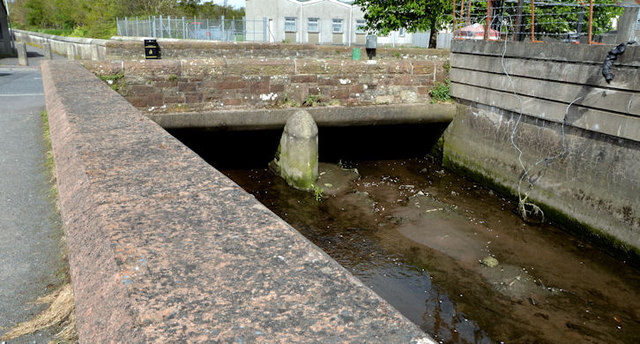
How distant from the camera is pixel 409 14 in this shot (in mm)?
17594

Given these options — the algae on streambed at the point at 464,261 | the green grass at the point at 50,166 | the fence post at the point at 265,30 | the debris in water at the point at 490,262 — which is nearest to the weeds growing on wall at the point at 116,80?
the green grass at the point at 50,166

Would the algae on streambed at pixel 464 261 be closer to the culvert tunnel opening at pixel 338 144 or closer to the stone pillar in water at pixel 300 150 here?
the stone pillar in water at pixel 300 150

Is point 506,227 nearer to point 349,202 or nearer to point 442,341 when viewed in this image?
point 349,202

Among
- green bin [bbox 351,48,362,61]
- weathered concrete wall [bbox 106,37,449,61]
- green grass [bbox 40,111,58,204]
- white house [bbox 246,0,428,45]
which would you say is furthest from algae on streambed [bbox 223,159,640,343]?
white house [bbox 246,0,428,45]

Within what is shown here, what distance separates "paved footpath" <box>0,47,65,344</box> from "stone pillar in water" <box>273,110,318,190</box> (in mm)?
3822

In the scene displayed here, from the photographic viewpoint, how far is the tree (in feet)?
55.4

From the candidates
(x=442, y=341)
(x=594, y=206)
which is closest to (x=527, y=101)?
(x=594, y=206)

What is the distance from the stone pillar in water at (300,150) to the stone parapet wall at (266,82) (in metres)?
0.67

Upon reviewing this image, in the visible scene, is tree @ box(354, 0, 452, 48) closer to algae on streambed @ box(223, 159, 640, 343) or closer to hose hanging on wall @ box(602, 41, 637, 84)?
algae on streambed @ box(223, 159, 640, 343)

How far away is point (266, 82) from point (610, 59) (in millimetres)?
5355

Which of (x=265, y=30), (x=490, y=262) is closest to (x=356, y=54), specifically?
(x=490, y=262)

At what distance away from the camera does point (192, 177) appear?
83.6 inches

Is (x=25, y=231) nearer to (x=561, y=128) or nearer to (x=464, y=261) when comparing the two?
(x=464, y=261)

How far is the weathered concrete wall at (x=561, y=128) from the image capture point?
6.00 m
